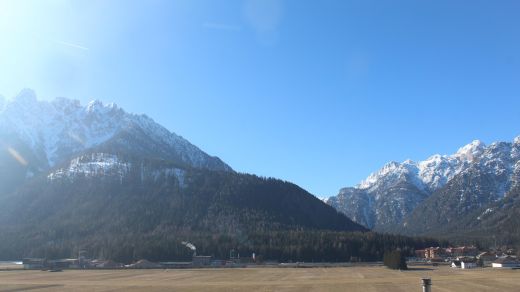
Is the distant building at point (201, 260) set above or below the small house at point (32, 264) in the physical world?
above

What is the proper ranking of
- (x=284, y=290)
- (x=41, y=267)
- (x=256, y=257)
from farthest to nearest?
1. (x=256, y=257)
2. (x=41, y=267)
3. (x=284, y=290)

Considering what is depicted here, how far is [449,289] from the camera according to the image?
73750 mm

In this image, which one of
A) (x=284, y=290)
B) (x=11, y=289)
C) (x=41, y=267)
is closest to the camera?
(x=284, y=290)

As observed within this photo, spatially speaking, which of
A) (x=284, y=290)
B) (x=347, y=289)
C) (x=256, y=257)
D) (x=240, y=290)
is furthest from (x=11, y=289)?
(x=256, y=257)

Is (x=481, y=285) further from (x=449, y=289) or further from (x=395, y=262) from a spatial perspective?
(x=395, y=262)

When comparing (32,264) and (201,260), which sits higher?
(201,260)

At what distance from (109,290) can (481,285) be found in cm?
4954

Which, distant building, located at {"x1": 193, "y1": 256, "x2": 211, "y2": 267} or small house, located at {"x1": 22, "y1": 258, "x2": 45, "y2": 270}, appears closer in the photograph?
small house, located at {"x1": 22, "y1": 258, "x2": 45, "y2": 270}

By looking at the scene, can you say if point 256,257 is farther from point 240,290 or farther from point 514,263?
point 240,290

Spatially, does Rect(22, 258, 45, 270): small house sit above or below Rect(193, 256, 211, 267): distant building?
below

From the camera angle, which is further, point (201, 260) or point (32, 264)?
point (201, 260)

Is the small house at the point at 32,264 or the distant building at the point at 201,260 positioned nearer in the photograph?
the small house at the point at 32,264

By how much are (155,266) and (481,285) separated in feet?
353

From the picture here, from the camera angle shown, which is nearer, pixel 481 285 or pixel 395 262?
pixel 481 285
